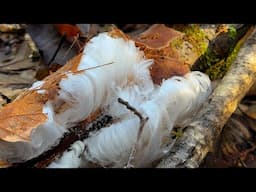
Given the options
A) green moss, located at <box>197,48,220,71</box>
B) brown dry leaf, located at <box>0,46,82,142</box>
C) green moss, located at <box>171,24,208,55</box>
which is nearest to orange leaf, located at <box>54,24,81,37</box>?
green moss, located at <box>171,24,208,55</box>

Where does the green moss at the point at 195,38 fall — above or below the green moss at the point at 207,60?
above

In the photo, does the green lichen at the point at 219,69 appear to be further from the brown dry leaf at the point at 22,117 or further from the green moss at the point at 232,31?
the brown dry leaf at the point at 22,117

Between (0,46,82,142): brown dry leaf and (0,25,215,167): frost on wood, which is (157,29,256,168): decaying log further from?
(0,46,82,142): brown dry leaf

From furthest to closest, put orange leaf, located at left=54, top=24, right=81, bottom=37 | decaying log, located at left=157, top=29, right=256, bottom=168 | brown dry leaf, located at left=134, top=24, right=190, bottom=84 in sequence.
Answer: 1. orange leaf, located at left=54, top=24, right=81, bottom=37
2. brown dry leaf, located at left=134, top=24, right=190, bottom=84
3. decaying log, located at left=157, top=29, right=256, bottom=168

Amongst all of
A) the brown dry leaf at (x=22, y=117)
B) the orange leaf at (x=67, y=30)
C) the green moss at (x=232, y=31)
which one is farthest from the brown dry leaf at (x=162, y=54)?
the orange leaf at (x=67, y=30)

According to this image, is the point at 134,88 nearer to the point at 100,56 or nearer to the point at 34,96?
the point at 100,56
